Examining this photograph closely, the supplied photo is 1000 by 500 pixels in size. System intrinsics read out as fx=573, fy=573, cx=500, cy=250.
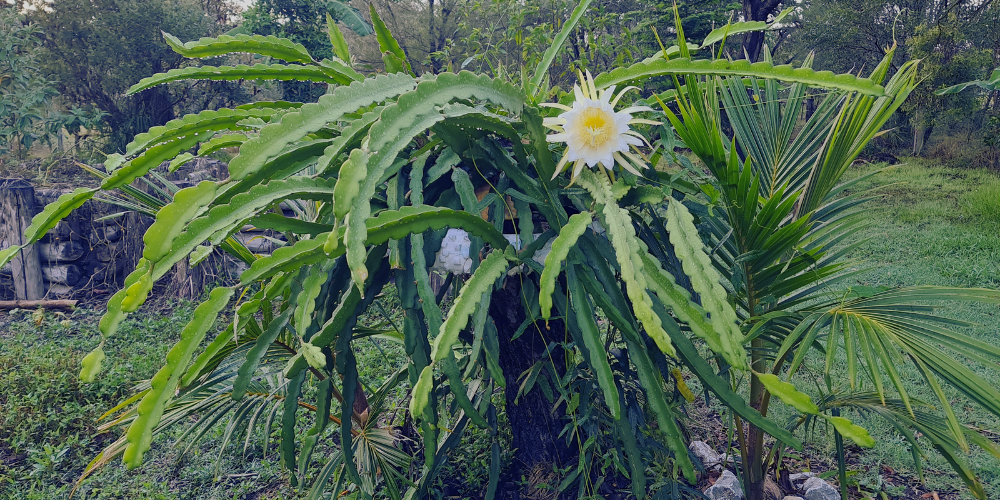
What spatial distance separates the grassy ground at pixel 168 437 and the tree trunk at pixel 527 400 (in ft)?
0.87

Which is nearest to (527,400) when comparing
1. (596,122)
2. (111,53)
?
(596,122)

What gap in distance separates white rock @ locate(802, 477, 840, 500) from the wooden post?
17.5 feet

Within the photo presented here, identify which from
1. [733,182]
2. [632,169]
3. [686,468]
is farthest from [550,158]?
[686,468]

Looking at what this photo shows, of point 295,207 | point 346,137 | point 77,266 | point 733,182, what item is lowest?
point 77,266

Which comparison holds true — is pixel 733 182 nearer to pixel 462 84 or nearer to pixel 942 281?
pixel 462 84

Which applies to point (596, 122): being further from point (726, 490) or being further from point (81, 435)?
point (81, 435)

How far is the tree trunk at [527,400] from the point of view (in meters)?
1.70

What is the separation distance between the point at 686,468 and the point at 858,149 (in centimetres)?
91

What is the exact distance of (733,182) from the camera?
1369mm

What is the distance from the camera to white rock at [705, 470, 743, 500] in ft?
6.31

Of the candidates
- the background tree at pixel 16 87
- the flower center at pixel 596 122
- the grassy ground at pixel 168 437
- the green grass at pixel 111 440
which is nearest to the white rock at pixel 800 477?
the grassy ground at pixel 168 437

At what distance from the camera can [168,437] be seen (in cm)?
270

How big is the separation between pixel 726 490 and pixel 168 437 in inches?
96.5

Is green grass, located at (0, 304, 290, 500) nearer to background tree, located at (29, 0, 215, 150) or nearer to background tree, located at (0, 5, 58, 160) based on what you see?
background tree, located at (0, 5, 58, 160)
